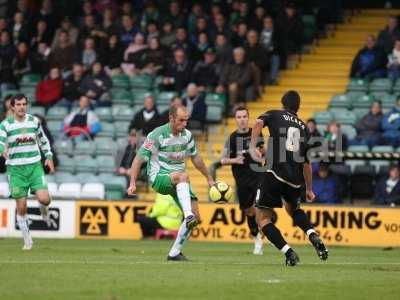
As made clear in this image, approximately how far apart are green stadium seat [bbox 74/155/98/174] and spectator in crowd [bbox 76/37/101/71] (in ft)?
11.3

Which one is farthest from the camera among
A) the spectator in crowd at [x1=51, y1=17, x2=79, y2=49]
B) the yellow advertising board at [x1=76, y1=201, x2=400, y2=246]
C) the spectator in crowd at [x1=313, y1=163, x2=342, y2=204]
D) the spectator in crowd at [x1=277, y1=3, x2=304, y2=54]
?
the spectator in crowd at [x1=51, y1=17, x2=79, y2=49]

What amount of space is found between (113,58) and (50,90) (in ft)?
5.71

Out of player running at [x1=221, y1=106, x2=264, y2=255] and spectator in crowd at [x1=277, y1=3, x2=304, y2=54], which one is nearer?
player running at [x1=221, y1=106, x2=264, y2=255]

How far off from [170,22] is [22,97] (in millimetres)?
11698

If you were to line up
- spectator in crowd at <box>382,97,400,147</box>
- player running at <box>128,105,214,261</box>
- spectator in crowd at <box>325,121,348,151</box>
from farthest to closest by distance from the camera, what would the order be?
spectator in crowd at <box>382,97,400,147</box>
spectator in crowd at <box>325,121,348,151</box>
player running at <box>128,105,214,261</box>

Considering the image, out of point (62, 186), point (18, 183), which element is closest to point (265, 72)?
point (62, 186)

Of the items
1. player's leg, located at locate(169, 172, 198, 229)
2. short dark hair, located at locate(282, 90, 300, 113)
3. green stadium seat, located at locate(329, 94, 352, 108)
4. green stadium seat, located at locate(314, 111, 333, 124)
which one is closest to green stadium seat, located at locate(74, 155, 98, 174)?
green stadium seat, located at locate(314, 111, 333, 124)

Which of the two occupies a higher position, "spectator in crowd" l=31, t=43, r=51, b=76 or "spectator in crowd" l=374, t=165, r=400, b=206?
"spectator in crowd" l=31, t=43, r=51, b=76

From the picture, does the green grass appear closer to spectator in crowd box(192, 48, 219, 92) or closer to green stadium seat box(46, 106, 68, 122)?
spectator in crowd box(192, 48, 219, 92)

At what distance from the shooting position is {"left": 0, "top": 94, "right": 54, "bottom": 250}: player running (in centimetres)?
→ 1927

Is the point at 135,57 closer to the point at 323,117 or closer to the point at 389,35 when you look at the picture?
the point at 323,117

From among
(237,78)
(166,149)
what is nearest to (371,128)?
(237,78)

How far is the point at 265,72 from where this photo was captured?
28969mm

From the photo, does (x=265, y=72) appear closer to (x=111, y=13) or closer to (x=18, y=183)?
(x=111, y=13)
